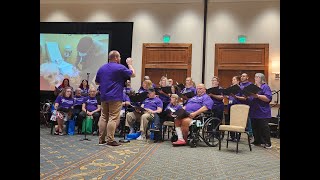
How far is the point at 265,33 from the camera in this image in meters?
9.05

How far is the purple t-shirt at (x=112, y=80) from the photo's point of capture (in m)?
4.83

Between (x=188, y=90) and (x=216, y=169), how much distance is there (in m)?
3.09

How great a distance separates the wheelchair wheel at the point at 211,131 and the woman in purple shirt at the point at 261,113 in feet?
2.43

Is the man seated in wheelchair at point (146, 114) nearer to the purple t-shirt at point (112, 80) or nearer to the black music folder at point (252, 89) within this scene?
the purple t-shirt at point (112, 80)

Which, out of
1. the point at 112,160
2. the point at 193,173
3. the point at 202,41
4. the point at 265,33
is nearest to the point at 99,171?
the point at 112,160

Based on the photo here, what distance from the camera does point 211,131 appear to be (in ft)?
17.4

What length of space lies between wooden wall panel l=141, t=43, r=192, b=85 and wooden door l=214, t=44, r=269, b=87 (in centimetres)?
95

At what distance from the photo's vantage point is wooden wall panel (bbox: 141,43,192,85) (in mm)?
9398

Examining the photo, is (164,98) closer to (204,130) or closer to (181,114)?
(181,114)

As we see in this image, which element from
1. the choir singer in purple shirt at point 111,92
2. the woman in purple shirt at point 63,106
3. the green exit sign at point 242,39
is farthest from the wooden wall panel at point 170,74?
the choir singer in purple shirt at point 111,92

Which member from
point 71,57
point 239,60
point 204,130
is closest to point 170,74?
point 239,60

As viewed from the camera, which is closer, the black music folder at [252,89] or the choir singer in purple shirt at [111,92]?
the choir singer in purple shirt at [111,92]

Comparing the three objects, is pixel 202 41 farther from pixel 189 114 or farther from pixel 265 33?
pixel 189 114

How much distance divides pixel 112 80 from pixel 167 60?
15.8ft
